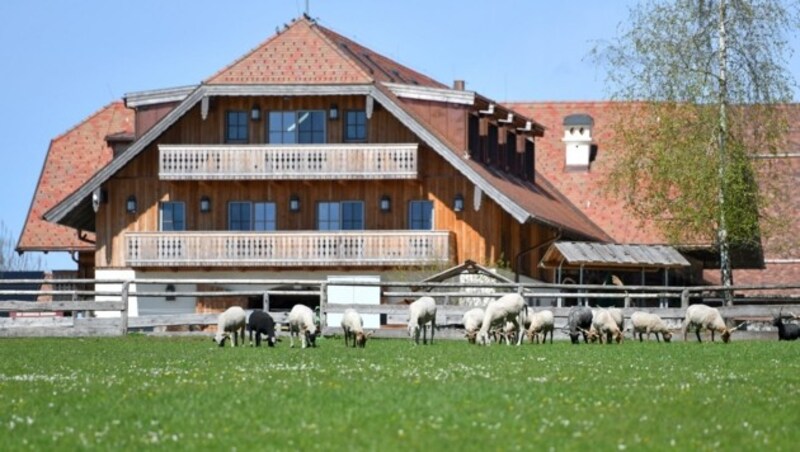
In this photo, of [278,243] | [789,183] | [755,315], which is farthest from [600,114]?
[755,315]

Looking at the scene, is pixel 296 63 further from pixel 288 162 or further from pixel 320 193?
pixel 320 193

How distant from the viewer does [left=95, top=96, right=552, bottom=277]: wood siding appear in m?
61.0

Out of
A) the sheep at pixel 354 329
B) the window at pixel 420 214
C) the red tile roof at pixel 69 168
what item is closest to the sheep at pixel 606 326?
the sheep at pixel 354 329

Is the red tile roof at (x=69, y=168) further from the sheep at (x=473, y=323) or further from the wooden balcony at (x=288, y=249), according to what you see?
the sheep at (x=473, y=323)

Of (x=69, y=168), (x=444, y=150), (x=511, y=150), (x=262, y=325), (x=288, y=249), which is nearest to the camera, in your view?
(x=262, y=325)

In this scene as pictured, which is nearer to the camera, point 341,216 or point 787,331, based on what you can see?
point 787,331

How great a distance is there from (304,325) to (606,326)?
6.79m

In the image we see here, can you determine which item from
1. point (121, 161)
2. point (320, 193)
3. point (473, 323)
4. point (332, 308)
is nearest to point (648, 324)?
point (473, 323)

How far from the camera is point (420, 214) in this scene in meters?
61.8

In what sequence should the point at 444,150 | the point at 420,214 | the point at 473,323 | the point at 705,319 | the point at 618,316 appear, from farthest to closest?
the point at 420,214, the point at 444,150, the point at 705,319, the point at 618,316, the point at 473,323

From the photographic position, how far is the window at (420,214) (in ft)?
202

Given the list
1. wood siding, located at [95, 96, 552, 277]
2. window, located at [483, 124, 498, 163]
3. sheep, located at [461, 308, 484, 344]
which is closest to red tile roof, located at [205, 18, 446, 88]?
wood siding, located at [95, 96, 552, 277]

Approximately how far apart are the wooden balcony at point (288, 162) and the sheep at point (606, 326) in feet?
66.4

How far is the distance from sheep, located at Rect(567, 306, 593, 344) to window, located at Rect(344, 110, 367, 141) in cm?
2097
